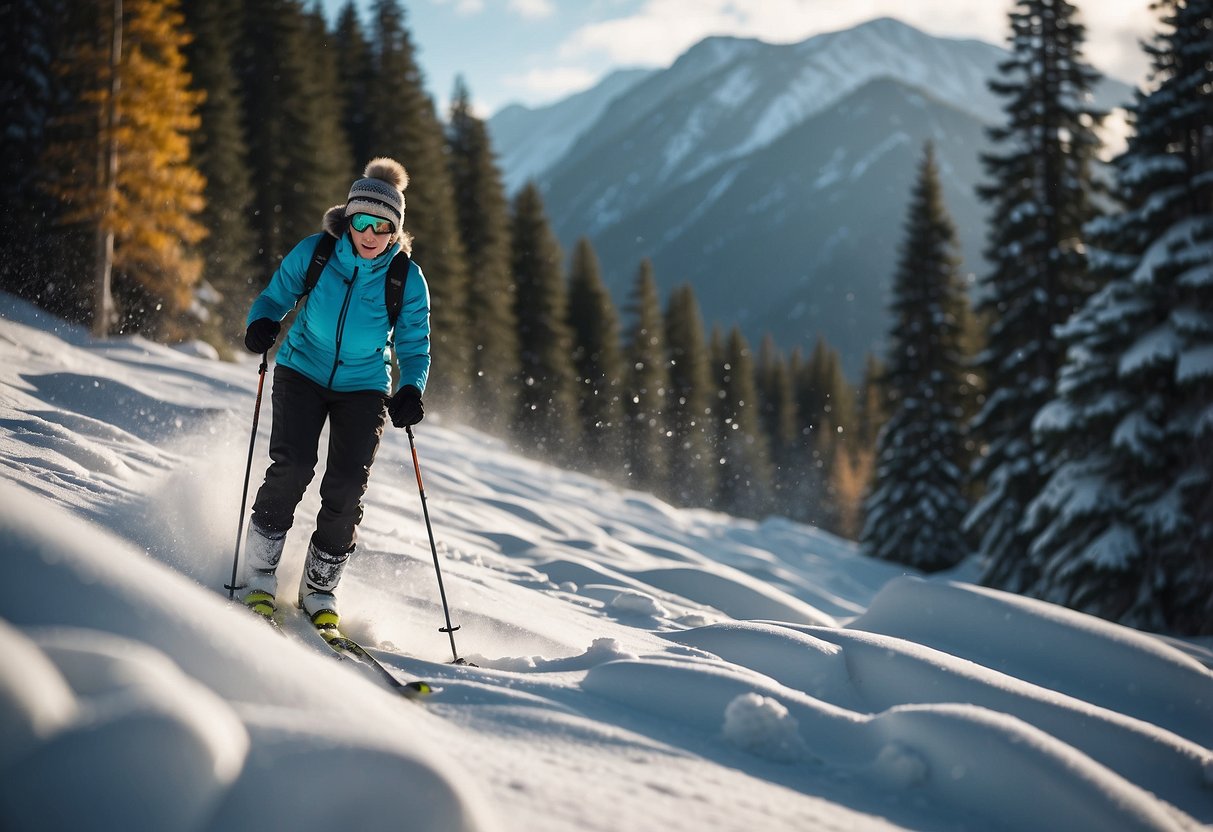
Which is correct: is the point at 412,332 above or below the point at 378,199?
below

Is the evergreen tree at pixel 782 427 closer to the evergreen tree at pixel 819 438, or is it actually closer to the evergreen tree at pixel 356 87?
the evergreen tree at pixel 819 438

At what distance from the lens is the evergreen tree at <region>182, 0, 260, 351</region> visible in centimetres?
2422

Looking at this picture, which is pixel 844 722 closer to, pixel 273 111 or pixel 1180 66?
pixel 1180 66

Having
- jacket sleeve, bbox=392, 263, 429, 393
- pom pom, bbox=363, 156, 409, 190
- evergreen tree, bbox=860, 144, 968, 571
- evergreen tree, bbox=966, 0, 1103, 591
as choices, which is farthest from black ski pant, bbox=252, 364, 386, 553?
evergreen tree, bbox=860, 144, 968, 571

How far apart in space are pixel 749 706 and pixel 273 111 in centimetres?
3007

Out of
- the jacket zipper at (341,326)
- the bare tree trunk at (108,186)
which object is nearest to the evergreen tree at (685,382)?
the bare tree trunk at (108,186)

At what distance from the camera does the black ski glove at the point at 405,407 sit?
13.5ft

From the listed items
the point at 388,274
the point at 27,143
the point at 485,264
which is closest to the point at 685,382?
the point at 485,264

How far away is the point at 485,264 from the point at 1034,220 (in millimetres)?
20229

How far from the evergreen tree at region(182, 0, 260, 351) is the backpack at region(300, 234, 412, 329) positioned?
21701mm

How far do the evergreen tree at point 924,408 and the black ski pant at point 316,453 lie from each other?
2289 cm

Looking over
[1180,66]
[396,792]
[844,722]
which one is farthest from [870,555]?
[396,792]

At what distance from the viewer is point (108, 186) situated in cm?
1784

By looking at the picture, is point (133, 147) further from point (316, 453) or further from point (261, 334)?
point (316, 453)
